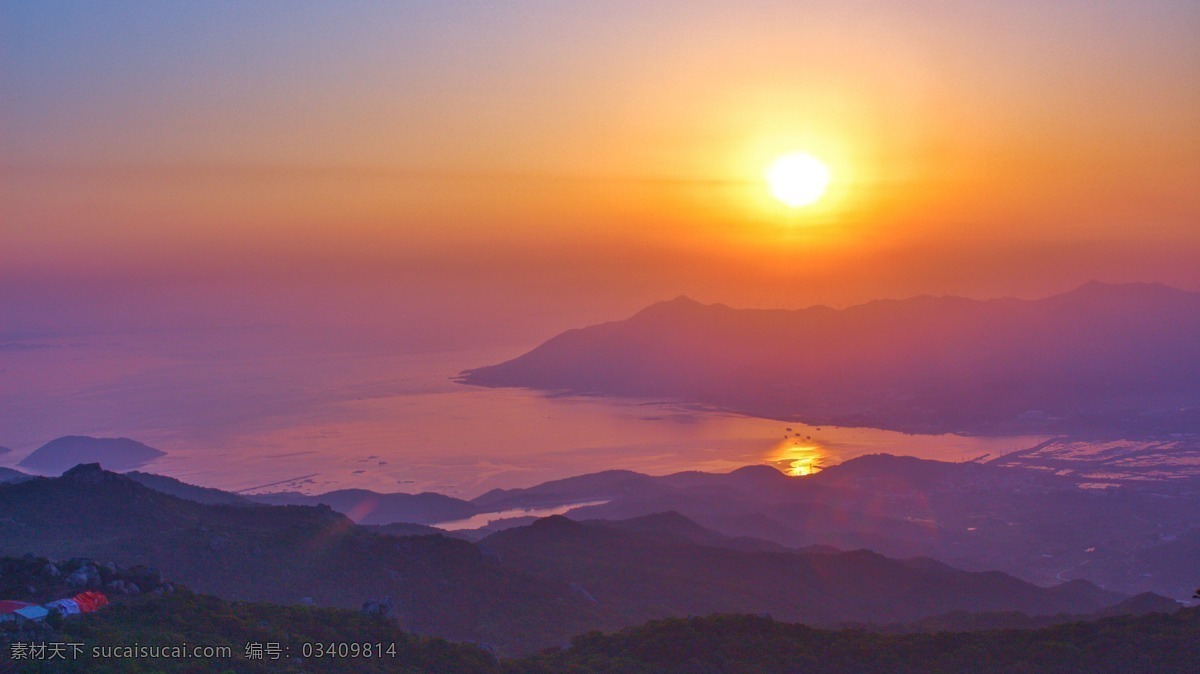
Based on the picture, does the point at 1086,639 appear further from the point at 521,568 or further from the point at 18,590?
the point at 18,590

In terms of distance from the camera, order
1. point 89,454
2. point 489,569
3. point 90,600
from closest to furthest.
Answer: point 90,600
point 489,569
point 89,454

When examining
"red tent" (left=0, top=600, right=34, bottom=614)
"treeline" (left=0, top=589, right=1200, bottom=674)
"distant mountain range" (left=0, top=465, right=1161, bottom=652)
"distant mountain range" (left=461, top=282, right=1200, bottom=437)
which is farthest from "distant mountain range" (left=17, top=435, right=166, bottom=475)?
"treeline" (left=0, top=589, right=1200, bottom=674)

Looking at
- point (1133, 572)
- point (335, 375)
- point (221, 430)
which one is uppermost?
point (335, 375)

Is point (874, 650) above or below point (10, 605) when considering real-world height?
below

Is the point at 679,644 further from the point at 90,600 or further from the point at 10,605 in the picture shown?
the point at 10,605

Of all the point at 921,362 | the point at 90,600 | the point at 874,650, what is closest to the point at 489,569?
the point at 90,600

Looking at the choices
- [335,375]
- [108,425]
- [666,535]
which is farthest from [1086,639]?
[335,375]
